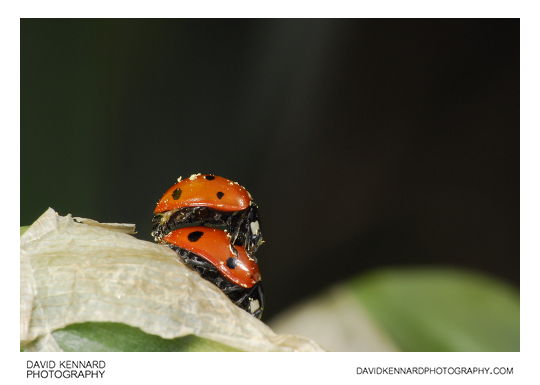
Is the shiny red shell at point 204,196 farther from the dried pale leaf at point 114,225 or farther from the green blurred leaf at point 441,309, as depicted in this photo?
the green blurred leaf at point 441,309

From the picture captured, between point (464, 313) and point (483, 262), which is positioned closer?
point (464, 313)

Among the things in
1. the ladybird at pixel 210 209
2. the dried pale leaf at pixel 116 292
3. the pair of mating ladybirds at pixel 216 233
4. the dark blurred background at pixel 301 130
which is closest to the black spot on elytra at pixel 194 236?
the pair of mating ladybirds at pixel 216 233

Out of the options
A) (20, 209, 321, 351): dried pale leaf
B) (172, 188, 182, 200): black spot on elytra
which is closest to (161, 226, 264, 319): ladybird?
(172, 188, 182, 200): black spot on elytra

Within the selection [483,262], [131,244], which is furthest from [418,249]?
[131,244]

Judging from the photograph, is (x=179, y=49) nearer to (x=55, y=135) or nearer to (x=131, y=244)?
(x=55, y=135)

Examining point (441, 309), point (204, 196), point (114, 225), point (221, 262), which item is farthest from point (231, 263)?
point (441, 309)
